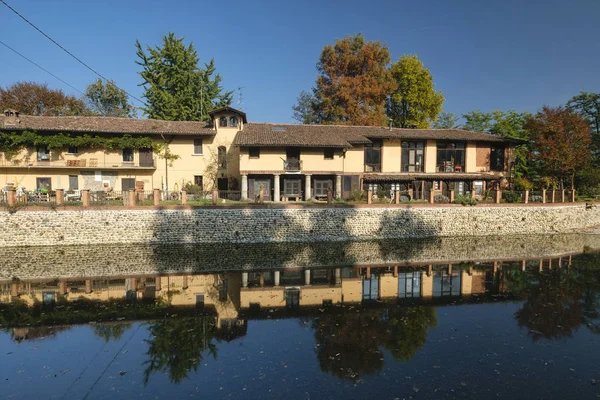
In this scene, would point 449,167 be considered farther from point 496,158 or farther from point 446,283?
point 446,283

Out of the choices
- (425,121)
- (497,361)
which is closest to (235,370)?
(497,361)

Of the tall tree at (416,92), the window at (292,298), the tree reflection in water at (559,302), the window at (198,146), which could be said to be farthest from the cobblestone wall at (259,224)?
the tall tree at (416,92)

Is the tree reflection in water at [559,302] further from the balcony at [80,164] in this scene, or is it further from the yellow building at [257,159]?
the balcony at [80,164]

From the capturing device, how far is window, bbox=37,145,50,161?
25.8 meters

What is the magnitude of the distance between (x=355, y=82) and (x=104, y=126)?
76.5 feet

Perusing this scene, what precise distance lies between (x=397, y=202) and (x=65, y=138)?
79.2 ft

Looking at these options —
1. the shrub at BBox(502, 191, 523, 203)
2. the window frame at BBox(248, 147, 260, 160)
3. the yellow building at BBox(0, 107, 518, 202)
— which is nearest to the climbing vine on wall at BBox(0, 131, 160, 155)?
the yellow building at BBox(0, 107, 518, 202)

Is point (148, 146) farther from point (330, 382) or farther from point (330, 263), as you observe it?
point (330, 382)

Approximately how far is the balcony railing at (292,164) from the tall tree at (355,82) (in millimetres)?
12523

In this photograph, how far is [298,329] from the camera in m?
9.34

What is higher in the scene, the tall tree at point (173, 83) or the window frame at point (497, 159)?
the tall tree at point (173, 83)

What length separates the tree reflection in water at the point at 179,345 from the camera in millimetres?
7371

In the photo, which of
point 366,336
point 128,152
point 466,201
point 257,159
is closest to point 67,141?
point 128,152

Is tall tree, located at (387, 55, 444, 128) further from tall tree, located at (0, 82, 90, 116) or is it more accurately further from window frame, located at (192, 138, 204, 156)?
tall tree, located at (0, 82, 90, 116)
